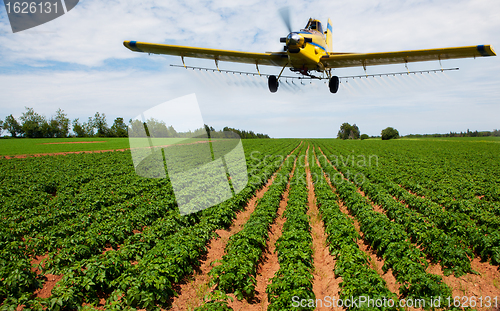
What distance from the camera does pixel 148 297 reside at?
5.57 metres

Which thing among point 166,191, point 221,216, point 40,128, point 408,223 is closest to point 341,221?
point 408,223

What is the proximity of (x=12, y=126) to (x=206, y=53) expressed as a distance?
540 feet

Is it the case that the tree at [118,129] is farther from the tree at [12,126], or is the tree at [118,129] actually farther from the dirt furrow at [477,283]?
the dirt furrow at [477,283]

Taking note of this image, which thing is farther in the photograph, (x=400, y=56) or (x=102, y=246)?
(x=102, y=246)

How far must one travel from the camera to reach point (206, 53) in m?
7.33

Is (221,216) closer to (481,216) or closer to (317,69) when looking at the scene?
(317,69)

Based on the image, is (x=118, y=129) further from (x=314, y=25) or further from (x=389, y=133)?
(x=389, y=133)

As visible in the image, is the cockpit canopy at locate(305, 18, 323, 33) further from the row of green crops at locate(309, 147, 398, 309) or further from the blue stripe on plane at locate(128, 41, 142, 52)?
the row of green crops at locate(309, 147, 398, 309)

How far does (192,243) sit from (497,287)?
30.4 ft

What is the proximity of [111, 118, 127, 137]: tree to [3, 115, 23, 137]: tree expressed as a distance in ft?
191

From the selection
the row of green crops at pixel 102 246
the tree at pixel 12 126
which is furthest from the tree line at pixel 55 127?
the row of green crops at pixel 102 246

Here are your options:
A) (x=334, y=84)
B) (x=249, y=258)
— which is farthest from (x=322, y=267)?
(x=334, y=84)

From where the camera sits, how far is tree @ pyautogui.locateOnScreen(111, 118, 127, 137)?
296 feet

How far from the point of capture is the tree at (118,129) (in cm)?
9030
